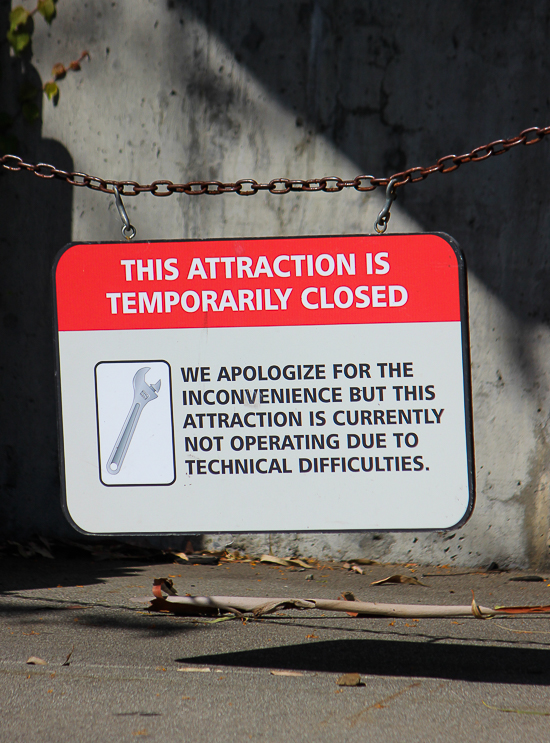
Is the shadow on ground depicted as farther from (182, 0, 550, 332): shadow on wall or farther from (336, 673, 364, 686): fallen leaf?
(182, 0, 550, 332): shadow on wall

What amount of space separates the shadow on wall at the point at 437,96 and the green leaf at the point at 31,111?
3.84 ft

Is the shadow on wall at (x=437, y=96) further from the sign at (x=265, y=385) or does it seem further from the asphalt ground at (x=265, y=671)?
the sign at (x=265, y=385)

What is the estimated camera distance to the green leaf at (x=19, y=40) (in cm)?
432

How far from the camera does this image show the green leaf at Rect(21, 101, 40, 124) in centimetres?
431

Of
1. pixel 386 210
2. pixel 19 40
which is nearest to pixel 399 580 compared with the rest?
pixel 386 210

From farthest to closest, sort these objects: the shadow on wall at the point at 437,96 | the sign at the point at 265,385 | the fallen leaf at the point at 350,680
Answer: the shadow on wall at the point at 437,96
the fallen leaf at the point at 350,680
the sign at the point at 265,385

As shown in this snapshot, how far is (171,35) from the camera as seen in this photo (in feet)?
13.8

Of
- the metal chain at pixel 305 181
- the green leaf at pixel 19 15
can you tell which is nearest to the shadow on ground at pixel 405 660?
the metal chain at pixel 305 181

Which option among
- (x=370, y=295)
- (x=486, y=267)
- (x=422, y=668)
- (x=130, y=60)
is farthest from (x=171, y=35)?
(x=422, y=668)

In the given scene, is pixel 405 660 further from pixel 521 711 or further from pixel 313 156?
pixel 313 156

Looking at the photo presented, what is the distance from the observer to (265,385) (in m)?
1.97

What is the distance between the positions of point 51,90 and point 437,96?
2.14 metres

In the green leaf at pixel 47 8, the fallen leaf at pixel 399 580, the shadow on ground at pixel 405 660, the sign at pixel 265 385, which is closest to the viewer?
the sign at pixel 265 385

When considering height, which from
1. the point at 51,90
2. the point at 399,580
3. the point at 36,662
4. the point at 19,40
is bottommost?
the point at 399,580
